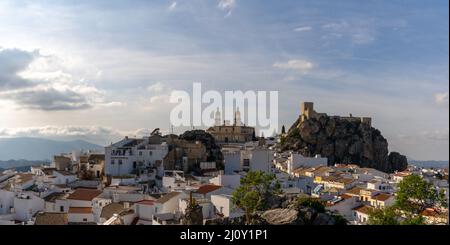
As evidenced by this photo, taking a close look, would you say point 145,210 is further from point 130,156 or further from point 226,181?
point 130,156

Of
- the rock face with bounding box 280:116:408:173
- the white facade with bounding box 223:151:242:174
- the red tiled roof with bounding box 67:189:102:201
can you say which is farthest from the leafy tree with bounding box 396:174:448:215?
the rock face with bounding box 280:116:408:173

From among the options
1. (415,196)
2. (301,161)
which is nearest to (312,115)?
(301,161)

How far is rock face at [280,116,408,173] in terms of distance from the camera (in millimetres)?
46422

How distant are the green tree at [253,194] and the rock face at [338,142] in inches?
1013

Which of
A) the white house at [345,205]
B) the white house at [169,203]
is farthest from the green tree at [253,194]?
the white house at [345,205]

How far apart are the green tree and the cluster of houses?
17.2 inches

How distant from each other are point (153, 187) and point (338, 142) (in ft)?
87.4

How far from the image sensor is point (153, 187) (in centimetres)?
2467

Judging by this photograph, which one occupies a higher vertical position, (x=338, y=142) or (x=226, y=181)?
(x=338, y=142)

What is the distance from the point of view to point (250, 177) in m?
19.4

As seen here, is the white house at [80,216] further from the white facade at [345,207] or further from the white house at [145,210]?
the white facade at [345,207]

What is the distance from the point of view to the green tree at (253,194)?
56.2 feet
